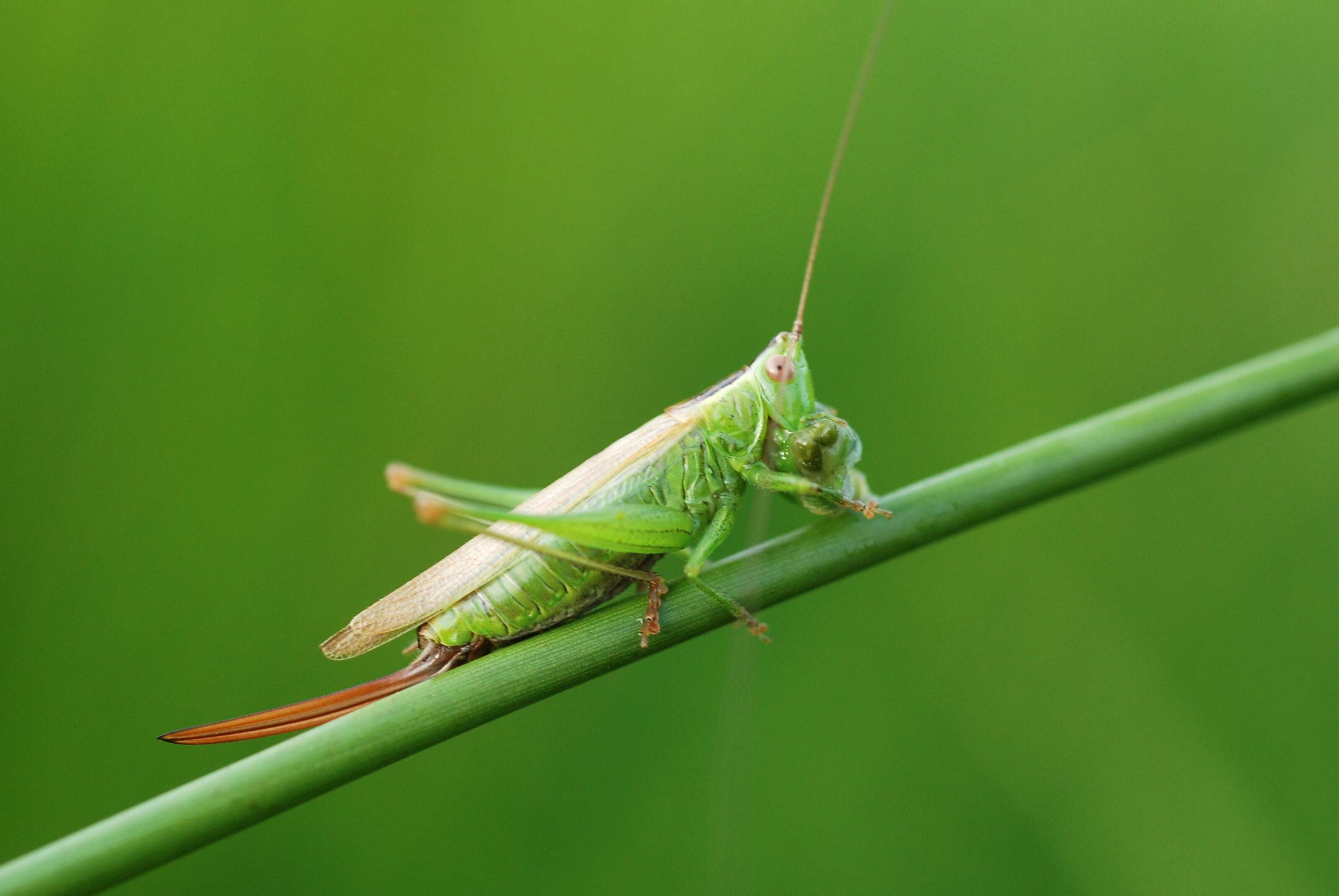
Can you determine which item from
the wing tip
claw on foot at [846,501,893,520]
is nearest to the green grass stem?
claw on foot at [846,501,893,520]

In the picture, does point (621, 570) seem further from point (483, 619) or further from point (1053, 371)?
point (1053, 371)

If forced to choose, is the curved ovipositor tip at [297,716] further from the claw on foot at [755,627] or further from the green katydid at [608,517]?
the claw on foot at [755,627]

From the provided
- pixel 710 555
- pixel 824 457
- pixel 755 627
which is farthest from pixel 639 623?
pixel 824 457

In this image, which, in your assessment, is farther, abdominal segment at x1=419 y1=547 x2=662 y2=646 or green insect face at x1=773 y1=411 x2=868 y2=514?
green insect face at x1=773 y1=411 x2=868 y2=514

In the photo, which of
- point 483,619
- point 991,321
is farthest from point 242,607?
point 991,321

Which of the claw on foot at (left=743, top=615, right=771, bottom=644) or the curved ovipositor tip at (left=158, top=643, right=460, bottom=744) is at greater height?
the curved ovipositor tip at (left=158, top=643, right=460, bottom=744)

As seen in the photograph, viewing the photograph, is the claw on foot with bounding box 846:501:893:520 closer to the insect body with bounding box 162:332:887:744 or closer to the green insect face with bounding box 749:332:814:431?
the insect body with bounding box 162:332:887:744
